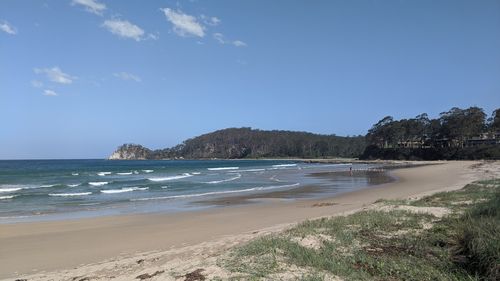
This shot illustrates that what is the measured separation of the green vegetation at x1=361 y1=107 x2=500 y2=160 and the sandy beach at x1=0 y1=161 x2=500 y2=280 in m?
82.8

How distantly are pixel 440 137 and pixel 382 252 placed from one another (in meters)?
111

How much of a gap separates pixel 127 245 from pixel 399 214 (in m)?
7.46

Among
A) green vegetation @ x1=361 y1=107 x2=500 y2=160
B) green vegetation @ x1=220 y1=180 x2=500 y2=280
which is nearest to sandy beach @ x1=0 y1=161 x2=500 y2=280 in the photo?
green vegetation @ x1=220 y1=180 x2=500 y2=280

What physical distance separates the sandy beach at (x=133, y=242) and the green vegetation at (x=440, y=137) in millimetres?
82782

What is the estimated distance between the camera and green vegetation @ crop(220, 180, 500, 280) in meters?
6.09

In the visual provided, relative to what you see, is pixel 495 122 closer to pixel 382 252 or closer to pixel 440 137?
pixel 440 137

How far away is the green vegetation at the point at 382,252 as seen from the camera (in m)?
6.09

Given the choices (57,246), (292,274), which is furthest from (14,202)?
(292,274)

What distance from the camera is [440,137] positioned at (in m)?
109

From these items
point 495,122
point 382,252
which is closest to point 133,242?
point 382,252

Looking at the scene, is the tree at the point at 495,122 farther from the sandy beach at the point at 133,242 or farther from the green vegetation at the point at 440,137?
the sandy beach at the point at 133,242

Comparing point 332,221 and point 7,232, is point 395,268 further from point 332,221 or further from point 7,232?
point 7,232

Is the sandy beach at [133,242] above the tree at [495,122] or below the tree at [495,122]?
below

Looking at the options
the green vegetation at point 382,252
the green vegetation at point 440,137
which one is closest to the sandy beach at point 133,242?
the green vegetation at point 382,252
